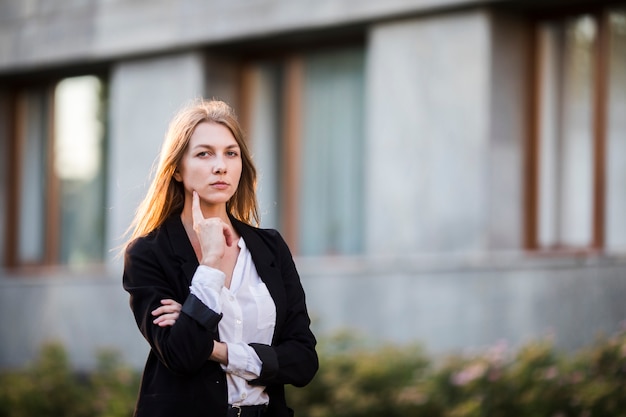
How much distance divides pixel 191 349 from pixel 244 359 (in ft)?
0.68

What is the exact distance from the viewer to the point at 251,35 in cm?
1270

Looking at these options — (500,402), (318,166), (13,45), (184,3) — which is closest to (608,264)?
(500,402)

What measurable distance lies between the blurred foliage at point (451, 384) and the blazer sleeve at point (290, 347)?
4018 mm

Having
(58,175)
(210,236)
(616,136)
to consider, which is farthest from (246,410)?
(58,175)

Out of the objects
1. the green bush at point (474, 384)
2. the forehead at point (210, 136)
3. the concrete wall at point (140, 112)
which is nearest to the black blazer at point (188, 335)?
the forehead at point (210, 136)

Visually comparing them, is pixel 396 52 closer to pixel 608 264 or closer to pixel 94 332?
pixel 608 264

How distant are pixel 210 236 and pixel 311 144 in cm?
899

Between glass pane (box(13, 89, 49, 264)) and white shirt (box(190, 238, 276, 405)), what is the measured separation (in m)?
12.0

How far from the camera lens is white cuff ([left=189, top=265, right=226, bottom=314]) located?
3.88 meters

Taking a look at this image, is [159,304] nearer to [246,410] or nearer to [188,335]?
[188,335]

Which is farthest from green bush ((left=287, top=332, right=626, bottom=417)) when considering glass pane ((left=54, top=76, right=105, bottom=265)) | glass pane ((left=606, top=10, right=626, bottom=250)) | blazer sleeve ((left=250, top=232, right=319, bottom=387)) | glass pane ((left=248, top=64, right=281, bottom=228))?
glass pane ((left=54, top=76, right=105, bottom=265))

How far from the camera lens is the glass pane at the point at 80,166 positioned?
15.2m

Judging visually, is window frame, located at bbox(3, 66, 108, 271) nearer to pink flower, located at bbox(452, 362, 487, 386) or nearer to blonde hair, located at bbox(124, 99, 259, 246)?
pink flower, located at bbox(452, 362, 487, 386)

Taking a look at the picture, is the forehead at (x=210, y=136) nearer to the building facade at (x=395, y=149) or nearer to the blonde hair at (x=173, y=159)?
the blonde hair at (x=173, y=159)
